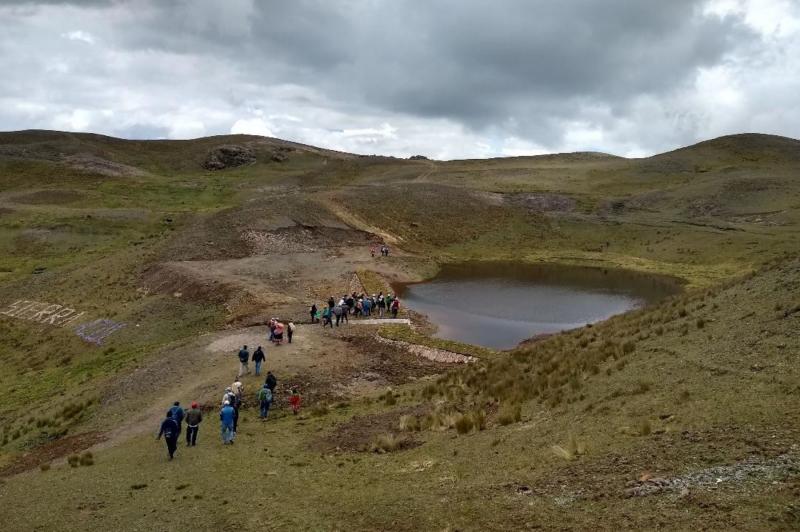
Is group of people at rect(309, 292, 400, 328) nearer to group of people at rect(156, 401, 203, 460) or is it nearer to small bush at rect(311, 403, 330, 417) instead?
small bush at rect(311, 403, 330, 417)

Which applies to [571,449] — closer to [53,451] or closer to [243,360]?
[243,360]

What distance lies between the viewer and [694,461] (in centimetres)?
1277

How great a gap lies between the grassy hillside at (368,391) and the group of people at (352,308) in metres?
2.15

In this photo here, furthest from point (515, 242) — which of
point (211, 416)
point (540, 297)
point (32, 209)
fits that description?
point (32, 209)

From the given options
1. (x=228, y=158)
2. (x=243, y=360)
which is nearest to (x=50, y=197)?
(x=228, y=158)

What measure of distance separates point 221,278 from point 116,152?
398 ft

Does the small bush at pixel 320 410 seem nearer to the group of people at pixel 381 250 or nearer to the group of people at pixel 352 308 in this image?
the group of people at pixel 352 308

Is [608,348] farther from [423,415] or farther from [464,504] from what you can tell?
[464,504]

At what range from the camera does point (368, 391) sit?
2870cm

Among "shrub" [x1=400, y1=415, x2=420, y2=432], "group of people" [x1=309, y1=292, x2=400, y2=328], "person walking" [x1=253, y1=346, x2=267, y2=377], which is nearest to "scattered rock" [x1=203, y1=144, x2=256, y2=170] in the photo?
"group of people" [x1=309, y1=292, x2=400, y2=328]

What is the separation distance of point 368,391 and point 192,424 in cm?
909

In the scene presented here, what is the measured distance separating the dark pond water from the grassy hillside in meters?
4.29

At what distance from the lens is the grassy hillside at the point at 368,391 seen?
13406mm

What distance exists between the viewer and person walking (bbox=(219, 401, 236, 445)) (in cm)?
2205
